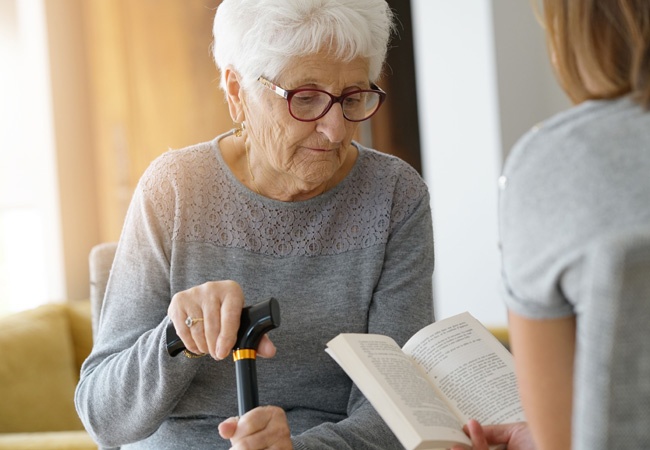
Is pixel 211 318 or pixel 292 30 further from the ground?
pixel 292 30

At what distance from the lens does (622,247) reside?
0.73 metres

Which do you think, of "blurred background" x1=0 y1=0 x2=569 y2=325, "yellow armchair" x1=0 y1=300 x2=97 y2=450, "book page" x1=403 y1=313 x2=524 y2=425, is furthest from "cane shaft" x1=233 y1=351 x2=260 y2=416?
"blurred background" x1=0 y1=0 x2=569 y2=325

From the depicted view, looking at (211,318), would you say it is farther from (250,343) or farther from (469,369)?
(469,369)

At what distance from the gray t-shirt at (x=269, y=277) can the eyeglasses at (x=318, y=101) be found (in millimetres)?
158

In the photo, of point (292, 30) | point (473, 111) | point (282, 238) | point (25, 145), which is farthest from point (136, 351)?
point (25, 145)

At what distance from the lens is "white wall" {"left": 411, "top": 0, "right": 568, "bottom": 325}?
3094 mm

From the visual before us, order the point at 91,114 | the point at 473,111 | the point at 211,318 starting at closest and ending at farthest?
the point at 211,318 < the point at 473,111 < the point at 91,114

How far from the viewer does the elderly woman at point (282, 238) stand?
4.83 feet

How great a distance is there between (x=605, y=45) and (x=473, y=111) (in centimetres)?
234

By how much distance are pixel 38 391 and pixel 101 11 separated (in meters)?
1.65

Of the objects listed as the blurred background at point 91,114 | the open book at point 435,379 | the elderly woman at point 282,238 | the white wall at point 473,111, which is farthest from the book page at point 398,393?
the blurred background at point 91,114

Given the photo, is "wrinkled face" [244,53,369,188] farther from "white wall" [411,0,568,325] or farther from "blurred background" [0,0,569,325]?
"blurred background" [0,0,569,325]

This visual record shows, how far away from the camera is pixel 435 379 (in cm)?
125

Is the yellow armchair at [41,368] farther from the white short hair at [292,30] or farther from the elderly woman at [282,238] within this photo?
the white short hair at [292,30]
